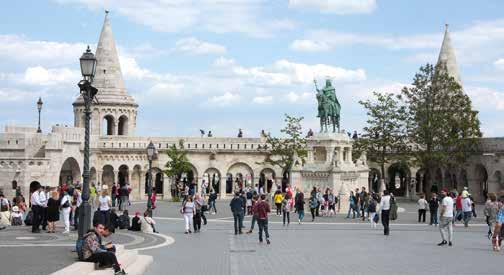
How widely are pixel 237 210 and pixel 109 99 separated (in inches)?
1319

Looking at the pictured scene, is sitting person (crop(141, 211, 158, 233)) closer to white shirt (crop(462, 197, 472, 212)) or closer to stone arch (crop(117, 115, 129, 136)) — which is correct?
white shirt (crop(462, 197, 472, 212))

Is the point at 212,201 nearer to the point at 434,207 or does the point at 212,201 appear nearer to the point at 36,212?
the point at 434,207

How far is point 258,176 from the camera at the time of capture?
53.9m

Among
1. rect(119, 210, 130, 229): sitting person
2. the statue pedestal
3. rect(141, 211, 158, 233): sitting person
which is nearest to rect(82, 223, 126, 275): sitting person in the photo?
rect(141, 211, 158, 233): sitting person

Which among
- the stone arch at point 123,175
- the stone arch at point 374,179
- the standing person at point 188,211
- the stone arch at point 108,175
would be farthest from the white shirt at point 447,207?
the stone arch at point 374,179

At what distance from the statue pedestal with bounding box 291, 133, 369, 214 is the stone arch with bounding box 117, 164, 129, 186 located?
1877cm

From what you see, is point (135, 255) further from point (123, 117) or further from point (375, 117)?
point (123, 117)

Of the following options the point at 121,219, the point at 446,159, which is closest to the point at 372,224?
the point at 121,219

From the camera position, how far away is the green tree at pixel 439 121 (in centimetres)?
4531

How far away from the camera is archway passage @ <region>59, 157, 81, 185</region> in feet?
155

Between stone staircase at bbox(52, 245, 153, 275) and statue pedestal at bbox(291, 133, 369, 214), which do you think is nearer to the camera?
stone staircase at bbox(52, 245, 153, 275)

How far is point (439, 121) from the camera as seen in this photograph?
45.2 m

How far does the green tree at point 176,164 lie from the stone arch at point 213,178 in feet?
9.88

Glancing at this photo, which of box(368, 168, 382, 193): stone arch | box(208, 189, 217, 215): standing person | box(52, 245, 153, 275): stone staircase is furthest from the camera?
box(368, 168, 382, 193): stone arch
